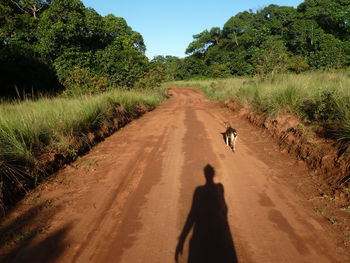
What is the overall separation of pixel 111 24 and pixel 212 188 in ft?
130

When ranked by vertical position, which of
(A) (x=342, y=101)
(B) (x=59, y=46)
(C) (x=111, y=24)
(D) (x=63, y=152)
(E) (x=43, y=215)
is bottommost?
(E) (x=43, y=215)

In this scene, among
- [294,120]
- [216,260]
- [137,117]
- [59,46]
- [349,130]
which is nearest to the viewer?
[216,260]

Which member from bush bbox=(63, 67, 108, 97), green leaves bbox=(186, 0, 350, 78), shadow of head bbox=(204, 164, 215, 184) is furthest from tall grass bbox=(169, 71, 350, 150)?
green leaves bbox=(186, 0, 350, 78)

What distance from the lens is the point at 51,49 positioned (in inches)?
519

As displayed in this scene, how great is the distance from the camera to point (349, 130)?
379cm

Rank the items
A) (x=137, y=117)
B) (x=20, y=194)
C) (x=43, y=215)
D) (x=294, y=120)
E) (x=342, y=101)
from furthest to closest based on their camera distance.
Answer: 1. (x=137, y=117)
2. (x=294, y=120)
3. (x=342, y=101)
4. (x=20, y=194)
5. (x=43, y=215)

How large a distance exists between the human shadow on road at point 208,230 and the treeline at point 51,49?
31.5 feet

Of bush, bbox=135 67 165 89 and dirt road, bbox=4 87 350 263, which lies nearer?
dirt road, bbox=4 87 350 263

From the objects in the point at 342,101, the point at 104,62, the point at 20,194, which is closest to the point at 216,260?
the point at 20,194

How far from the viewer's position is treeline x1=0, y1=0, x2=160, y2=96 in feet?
41.3

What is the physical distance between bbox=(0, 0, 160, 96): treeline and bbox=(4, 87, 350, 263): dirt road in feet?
26.2

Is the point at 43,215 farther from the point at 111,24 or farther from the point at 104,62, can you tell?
the point at 111,24

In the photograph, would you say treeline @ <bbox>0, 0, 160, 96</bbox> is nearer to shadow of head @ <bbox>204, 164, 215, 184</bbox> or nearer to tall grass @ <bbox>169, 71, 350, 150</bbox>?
tall grass @ <bbox>169, 71, 350, 150</bbox>

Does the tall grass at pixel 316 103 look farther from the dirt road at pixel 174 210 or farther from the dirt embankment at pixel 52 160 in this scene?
the dirt embankment at pixel 52 160
